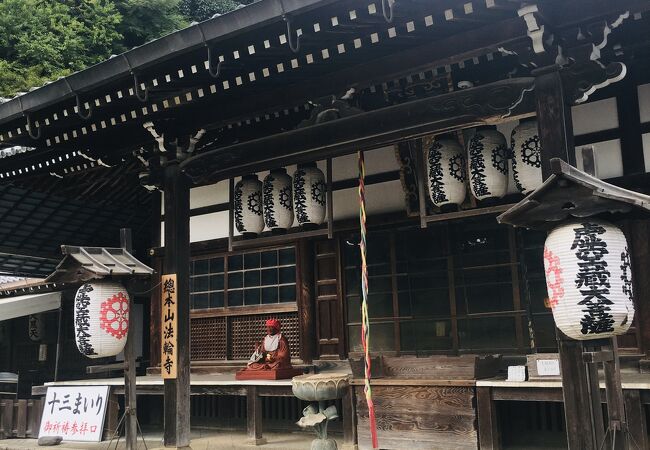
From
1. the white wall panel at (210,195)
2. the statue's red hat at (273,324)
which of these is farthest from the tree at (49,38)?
the statue's red hat at (273,324)

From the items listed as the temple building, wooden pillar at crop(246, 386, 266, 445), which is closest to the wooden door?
the temple building

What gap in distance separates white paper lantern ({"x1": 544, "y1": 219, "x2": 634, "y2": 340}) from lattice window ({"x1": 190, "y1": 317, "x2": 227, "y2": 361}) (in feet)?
24.1

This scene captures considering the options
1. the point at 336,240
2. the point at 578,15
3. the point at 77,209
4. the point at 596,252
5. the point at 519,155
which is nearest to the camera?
the point at 596,252

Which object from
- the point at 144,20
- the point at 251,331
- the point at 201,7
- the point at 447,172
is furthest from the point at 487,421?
the point at 201,7

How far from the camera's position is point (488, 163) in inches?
265

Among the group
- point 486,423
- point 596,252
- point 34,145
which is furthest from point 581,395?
point 34,145

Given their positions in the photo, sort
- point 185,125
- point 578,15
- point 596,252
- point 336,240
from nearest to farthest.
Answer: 1. point 596,252
2. point 578,15
3. point 185,125
4. point 336,240

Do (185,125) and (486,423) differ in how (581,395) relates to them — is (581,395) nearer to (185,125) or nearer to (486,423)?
(486,423)

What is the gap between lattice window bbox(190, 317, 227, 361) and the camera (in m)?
11.0

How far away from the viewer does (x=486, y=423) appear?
276 inches

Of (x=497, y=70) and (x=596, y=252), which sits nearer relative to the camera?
(x=596, y=252)

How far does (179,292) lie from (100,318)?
103cm

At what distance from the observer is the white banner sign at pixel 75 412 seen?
976cm

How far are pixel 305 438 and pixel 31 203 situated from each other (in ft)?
23.7
